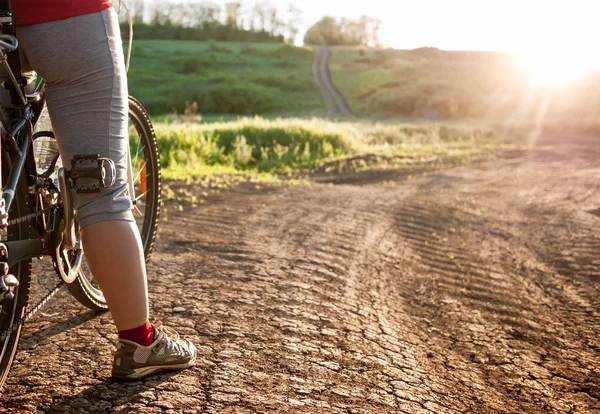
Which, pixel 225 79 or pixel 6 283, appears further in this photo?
pixel 225 79

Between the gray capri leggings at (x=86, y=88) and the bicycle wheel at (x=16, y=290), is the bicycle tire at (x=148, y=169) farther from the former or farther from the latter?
the gray capri leggings at (x=86, y=88)

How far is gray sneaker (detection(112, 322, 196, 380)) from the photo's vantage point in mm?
2188

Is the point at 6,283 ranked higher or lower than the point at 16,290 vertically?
higher

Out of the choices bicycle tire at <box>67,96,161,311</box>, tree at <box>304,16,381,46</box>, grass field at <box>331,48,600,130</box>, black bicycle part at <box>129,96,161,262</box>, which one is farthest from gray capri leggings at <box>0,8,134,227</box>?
tree at <box>304,16,381,46</box>

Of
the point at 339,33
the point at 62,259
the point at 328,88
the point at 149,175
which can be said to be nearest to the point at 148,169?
the point at 149,175

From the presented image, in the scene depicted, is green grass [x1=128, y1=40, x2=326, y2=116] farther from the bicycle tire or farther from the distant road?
the bicycle tire

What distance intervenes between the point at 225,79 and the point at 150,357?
4283cm

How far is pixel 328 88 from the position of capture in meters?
46.2

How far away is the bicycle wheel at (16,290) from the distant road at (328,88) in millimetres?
31527

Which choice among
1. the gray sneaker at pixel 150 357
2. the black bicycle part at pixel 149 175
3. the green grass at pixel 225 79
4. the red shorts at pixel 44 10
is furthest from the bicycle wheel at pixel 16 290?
the green grass at pixel 225 79

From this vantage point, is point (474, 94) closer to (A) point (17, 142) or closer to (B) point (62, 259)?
(B) point (62, 259)

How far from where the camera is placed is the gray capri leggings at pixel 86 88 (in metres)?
1.96

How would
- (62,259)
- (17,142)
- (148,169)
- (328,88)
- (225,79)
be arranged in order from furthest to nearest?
(328,88)
(225,79)
(148,169)
(62,259)
(17,142)

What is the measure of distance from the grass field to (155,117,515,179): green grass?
11.3 m
